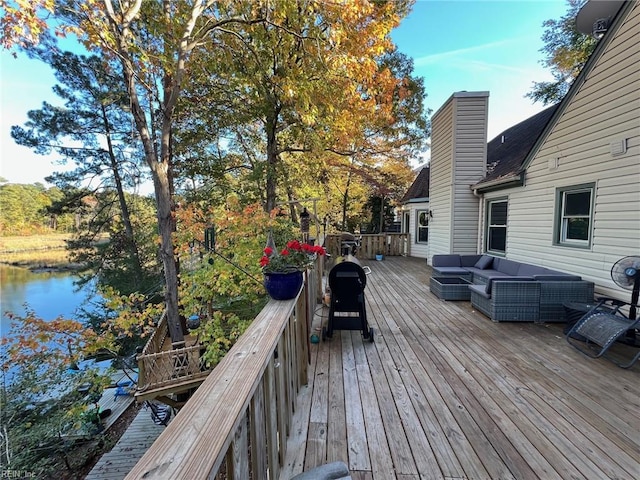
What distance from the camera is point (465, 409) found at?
86.1 inches

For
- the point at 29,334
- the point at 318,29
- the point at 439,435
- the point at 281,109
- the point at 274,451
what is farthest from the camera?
the point at 281,109

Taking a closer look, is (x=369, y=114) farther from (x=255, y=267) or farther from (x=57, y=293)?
(x=57, y=293)

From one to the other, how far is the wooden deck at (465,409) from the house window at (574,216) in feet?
6.15

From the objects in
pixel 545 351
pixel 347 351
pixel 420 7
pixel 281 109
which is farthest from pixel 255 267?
pixel 420 7

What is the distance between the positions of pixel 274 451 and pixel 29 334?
5690 millimetres

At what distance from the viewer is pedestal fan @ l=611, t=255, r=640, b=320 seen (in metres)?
3.29

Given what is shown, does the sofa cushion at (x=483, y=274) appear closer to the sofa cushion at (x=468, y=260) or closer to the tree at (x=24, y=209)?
the sofa cushion at (x=468, y=260)

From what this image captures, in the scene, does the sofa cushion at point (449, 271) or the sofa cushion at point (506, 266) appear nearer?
the sofa cushion at point (506, 266)

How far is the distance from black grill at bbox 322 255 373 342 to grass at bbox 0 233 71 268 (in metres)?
11.5

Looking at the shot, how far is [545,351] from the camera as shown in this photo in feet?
10.6

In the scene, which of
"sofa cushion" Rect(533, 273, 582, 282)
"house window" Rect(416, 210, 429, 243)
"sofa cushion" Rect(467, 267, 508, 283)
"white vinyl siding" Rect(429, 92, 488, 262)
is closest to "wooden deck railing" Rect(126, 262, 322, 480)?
"sofa cushion" Rect(533, 273, 582, 282)

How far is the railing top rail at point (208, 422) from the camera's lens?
0.60m

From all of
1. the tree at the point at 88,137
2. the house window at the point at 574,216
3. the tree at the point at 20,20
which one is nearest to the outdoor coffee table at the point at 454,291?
the house window at the point at 574,216

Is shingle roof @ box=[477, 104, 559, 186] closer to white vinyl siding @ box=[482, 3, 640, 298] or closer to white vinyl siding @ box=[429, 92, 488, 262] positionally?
white vinyl siding @ box=[429, 92, 488, 262]
